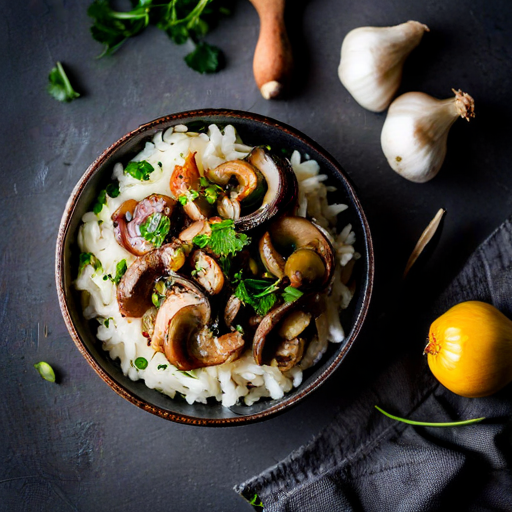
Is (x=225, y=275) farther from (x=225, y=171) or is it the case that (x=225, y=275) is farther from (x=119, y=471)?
(x=119, y=471)

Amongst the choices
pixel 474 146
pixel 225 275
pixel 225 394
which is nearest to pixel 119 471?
pixel 225 394

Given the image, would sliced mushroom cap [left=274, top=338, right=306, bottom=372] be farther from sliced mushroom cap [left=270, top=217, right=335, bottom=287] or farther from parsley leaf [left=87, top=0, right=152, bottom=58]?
parsley leaf [left=87, top=0, right=152, bottom=58]

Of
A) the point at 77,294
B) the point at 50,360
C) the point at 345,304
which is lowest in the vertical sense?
the point at 50,360

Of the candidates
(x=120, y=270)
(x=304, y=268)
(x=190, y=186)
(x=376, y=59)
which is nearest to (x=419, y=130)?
(x=376, y=59)

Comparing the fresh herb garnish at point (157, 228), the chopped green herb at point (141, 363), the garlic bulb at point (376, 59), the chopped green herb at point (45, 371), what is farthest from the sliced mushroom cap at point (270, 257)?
the chopped green herb at point (45, 371)

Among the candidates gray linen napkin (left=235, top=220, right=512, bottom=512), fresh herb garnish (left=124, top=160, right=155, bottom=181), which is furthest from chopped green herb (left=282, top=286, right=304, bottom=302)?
gray linen napkin (left=235, top=220, right=512, bottom=512)

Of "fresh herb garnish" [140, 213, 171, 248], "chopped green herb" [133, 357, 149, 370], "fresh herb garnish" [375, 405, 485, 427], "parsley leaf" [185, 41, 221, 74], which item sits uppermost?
"parsley leaf" [185, 41, 221, 74]
